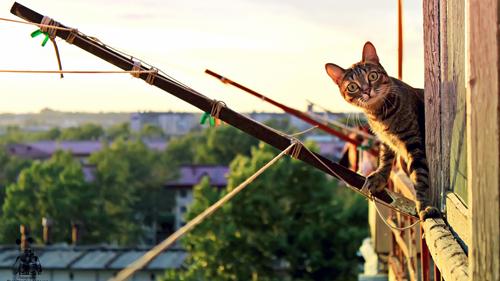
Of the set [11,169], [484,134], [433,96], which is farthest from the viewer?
[11,169]

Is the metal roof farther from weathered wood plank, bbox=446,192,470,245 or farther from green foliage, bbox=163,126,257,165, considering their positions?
weathered wood plank, bbox=446,192,470,245

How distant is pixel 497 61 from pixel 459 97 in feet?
6.40

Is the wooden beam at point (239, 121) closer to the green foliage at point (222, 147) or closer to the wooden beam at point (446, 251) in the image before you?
the wooden beam at point (446, 251)

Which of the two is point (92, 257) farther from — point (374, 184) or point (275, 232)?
point (374, 184)

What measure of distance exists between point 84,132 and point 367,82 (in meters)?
116

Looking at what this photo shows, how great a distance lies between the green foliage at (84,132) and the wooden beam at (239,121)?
113650 mm

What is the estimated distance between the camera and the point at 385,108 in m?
5.62

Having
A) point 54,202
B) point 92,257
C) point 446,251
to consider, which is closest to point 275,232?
point 92,257

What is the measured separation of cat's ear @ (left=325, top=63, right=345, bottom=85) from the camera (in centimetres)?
586

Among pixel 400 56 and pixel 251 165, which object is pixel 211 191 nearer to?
pixel 251 165

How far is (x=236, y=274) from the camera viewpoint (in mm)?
31344

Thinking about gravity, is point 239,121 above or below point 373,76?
below

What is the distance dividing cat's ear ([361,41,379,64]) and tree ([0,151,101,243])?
46960 millimetres

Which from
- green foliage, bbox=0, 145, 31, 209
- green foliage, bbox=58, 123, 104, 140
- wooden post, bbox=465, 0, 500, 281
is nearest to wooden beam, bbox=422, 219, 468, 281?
wooden post, bbox=465, 0, 500, 281
